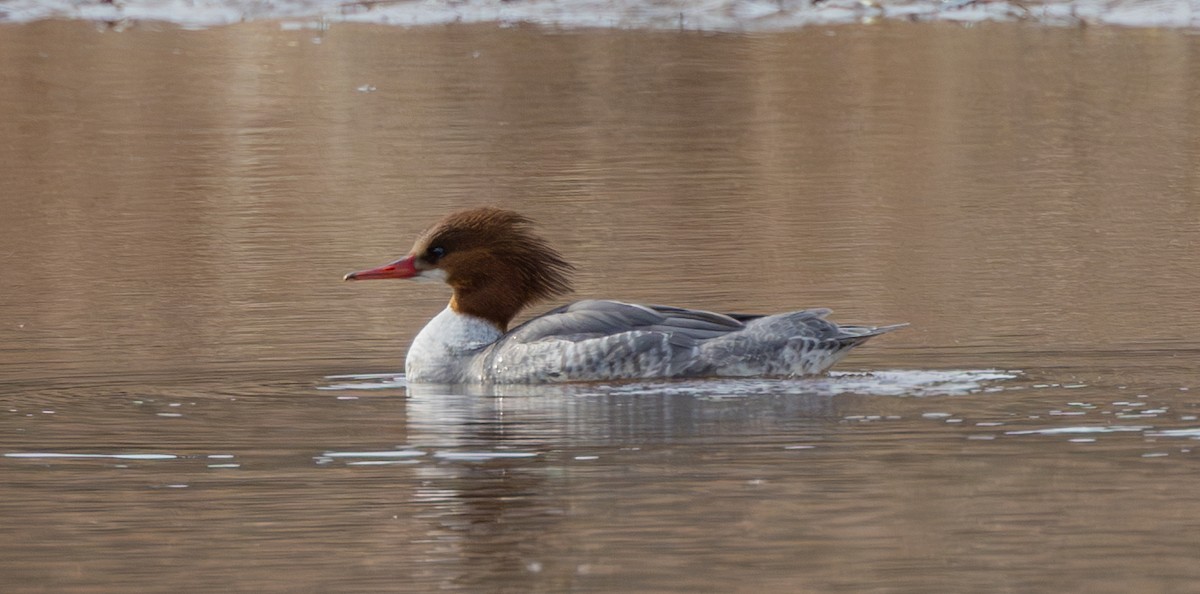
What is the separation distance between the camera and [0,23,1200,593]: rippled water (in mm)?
6008

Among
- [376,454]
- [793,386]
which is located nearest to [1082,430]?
[793,386]

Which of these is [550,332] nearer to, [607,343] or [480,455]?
[607,343]

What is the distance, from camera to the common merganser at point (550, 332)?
885cm

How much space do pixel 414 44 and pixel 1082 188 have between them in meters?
13.3

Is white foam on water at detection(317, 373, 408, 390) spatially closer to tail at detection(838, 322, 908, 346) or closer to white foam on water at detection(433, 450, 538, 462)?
white foam on water at detection(433, 450, 538, 462)

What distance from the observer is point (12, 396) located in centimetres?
860

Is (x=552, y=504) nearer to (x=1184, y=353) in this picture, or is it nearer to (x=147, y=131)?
(x=1184, y=353)

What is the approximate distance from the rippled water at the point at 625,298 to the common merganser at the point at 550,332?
0.18 meters

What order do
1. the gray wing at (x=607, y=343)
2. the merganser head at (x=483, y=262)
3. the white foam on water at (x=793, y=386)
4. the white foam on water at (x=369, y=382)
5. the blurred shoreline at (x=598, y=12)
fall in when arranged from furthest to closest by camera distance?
1. the blurred shoreline at (x=598, y=12)
2. the merganser head at (x=483, y=262)
3. the gray wing at (x=607, y=343)
4. the white foam on water at (x=369, y=382)
5. the white foam on water at (x=793, y=386)

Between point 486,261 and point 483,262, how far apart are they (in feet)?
0.04

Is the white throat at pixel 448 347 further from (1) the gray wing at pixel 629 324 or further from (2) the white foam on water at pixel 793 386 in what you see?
(1) the gray wing at pixel 629 324

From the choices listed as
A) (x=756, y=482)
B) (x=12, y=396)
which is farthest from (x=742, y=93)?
(x=756, y=482)

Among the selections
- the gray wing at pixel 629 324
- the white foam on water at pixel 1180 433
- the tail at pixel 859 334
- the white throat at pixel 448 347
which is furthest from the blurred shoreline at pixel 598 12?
the white foam on water at pixel 1180 433

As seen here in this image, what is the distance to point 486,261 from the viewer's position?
9539 millimetres
